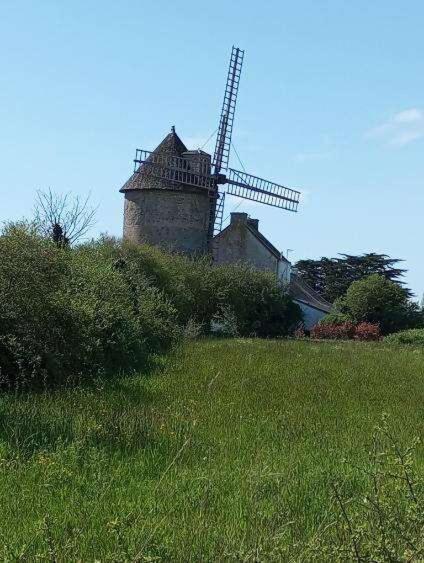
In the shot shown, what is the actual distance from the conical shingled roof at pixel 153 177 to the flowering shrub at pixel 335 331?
43.7 ft

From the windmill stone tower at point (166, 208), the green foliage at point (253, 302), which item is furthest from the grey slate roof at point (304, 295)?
the windmill stone tower at point (166, 208)

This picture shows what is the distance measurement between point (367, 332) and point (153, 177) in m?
15.9

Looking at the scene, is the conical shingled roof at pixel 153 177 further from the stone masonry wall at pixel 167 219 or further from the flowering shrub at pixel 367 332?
the flowering shrub at pixel 367 332

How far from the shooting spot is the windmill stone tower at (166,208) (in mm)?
39750

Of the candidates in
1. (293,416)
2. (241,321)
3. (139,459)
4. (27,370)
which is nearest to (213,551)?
(139,459)

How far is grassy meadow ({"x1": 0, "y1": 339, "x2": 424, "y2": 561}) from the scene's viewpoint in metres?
4.18

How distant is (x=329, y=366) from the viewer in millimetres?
17922

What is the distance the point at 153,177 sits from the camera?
3991 cm

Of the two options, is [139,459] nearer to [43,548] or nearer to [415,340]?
[43,548]

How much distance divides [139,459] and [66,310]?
6.79 metres

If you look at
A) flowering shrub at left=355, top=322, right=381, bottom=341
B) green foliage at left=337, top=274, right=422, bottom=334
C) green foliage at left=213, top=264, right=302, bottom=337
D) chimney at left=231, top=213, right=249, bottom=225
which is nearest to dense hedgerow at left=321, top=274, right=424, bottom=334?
green foliage at left=337, top=274, right=422, bottom=334

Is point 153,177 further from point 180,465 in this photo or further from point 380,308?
point 180,465

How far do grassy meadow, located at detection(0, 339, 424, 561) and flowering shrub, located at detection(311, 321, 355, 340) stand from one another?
3023 centimetres

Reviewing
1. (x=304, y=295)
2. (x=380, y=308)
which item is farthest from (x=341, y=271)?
(x=380, y=308)
